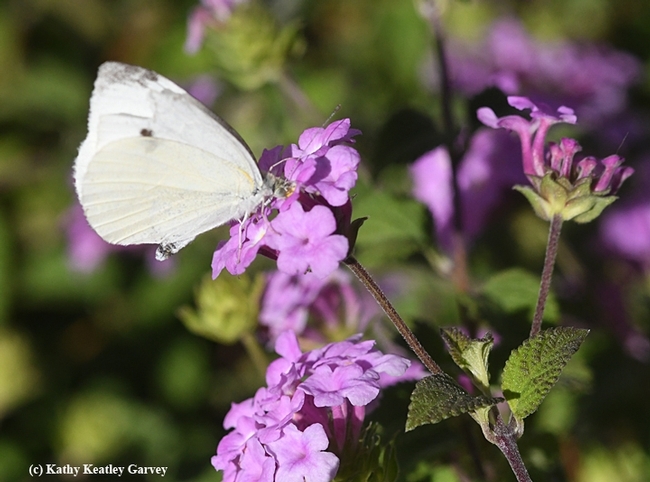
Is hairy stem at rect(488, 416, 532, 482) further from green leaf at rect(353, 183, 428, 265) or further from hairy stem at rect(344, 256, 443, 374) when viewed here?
green leaf at rect(353, 183, 428, 265)

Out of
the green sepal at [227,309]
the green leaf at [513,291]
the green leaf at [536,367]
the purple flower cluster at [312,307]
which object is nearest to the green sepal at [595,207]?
the green leaf at [536,367]

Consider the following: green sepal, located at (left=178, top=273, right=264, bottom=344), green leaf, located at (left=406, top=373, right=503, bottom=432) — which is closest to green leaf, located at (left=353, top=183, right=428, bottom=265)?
green sepal, located at (left=178, top=273, right=264, bottom=344)

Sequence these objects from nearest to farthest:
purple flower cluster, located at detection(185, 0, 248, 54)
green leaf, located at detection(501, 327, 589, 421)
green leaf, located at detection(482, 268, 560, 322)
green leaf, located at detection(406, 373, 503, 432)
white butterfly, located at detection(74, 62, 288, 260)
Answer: green leaf, located at detection(406, 373, 503, 432), green leaf, located at detection(501, 327, 589, 421), white butterfly, located at detection(74, 62, 288, 260), green leaf, located at detection(482, 268, 560, 322), purple flower cluster, located at detection(185, 0, 248, 54)

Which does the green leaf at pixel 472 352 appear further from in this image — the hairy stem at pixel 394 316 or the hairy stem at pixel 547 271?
the hairy stem at pixel 547 271

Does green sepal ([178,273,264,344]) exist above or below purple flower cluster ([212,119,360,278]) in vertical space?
below

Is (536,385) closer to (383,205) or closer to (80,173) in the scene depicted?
(383,205)

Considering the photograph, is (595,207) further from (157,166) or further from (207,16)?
(207,16)

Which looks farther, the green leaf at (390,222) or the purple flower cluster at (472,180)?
the purple flower cluster at (472,180)
